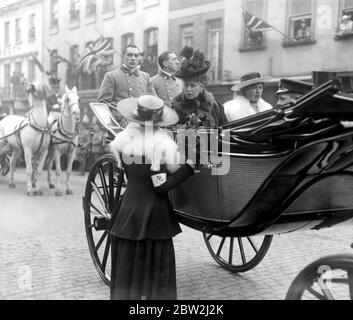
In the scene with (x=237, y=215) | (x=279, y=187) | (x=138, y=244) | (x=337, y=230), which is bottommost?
(x=337, y=230)

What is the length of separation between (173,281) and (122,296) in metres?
0.32

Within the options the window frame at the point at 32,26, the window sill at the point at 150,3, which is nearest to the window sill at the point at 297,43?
the window sill at the point at 150,3

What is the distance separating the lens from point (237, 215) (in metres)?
2.77

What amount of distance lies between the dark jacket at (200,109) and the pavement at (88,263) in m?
1.27

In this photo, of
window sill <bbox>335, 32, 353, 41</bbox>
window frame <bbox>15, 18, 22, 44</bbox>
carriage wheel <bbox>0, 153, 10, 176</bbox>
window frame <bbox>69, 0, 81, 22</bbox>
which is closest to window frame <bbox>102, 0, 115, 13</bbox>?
window frame <bbox>69, 0, 81, 22</bbox>

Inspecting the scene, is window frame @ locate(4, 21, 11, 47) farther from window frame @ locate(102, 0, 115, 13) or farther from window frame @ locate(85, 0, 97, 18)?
window frame @ locate(102, 0, 115, 13)

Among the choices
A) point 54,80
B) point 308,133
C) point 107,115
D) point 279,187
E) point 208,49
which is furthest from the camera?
point 54,80

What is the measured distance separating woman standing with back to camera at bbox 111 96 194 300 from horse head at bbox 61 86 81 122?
565cm

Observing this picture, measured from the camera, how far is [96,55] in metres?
4.84

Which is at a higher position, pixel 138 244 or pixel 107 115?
pixel 107 115

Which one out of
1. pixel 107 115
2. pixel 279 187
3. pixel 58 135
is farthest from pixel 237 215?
pixel 58 135

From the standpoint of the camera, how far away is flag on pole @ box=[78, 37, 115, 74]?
15.3ft

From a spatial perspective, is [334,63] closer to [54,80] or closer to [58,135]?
[54,80]

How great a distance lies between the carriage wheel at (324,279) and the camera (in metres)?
2.20
